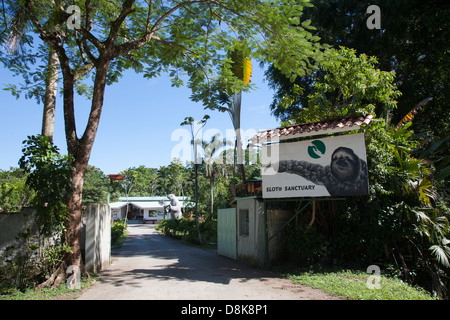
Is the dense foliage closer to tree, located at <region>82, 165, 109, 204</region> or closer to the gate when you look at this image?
the gate

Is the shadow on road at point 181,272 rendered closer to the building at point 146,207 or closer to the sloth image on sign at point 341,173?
the sloth image on sign at point 341,173

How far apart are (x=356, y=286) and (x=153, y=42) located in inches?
344

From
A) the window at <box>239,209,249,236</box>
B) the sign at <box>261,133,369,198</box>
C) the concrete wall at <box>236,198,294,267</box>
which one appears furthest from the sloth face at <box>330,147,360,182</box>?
the window at <box>239,209,249,236</box>

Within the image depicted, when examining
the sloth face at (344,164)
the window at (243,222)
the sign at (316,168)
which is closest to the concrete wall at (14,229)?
the sign at (316,168)

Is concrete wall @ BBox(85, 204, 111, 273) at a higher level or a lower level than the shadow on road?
higher

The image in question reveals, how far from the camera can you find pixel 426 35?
16.2 metres

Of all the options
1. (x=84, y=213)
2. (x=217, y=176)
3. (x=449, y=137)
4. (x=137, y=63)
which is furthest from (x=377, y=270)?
(x=217, y=176)

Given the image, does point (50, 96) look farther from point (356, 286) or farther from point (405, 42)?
point (405, 42)

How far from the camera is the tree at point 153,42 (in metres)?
7.96

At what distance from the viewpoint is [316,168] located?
29.7 feet

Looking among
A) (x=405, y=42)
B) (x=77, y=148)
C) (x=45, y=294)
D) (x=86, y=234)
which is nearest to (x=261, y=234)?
(x=86, y=234)

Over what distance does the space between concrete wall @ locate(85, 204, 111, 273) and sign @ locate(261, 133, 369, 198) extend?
5.01 meters

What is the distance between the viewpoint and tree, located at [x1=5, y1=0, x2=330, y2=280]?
7957mm

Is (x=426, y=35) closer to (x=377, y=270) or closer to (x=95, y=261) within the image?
(x=377, y=270)
